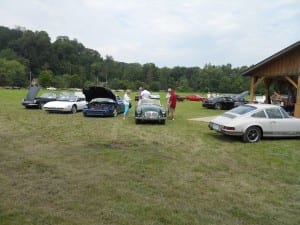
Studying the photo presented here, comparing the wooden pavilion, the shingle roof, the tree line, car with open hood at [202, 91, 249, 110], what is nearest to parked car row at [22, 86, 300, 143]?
the wooden pavilion

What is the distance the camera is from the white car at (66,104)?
20.7 metres

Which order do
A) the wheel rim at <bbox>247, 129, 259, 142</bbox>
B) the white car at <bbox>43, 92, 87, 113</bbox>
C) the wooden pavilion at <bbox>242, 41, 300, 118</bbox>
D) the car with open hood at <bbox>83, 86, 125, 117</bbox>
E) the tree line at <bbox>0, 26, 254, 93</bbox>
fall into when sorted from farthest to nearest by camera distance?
the tree line at <bbox>0, 26, 254, 93</bbox>, the white car at <bbox>43, 92, 87, 113</bbox>, the car with open hood at <bbox>83, 86, 125, 117</bbox>, the wooden pavilion at <bbox>242, 41, 300, 118</bbox>, the wheel rim at <bbox>247, 129, 259, 142</bbox>

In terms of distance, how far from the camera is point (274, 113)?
1202 cm

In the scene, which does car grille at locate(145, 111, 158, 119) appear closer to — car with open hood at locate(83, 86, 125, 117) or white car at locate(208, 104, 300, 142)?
car with open hood at locate(83, 86, 125, 117)

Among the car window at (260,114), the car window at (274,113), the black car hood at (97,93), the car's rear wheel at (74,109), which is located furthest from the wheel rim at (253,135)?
the car's rear wheel at (74,109)

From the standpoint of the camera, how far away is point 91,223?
4.43 m

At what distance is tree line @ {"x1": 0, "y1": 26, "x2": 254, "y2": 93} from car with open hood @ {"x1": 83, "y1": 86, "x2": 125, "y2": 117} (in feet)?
287

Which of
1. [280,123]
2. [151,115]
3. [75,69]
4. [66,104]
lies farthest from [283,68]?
[75,69]

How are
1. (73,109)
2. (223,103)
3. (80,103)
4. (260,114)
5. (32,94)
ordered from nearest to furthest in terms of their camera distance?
1. (260,114)
2. (73,109)
3. (80,103)
4. (32,94)
5. (223,103)

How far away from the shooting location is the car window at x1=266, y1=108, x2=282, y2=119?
470 inches

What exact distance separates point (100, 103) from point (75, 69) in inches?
4863

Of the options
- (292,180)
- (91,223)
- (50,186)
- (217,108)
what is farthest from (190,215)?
(217,108)

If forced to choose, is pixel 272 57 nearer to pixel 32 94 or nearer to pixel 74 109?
pixel 74 109

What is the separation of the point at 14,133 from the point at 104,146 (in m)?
4.19
